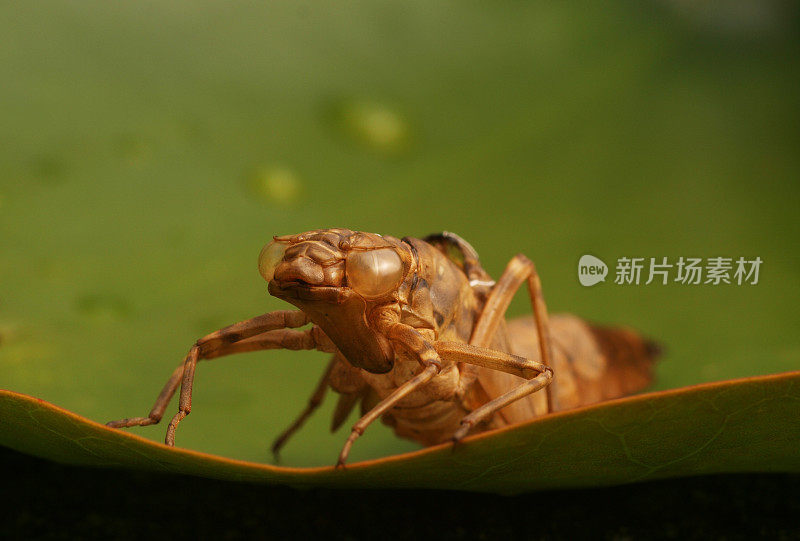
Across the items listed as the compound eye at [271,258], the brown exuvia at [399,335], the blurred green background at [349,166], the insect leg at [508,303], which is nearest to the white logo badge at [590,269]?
the blurred green background at [349,166]

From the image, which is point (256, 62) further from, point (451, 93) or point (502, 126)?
point (502, 126)

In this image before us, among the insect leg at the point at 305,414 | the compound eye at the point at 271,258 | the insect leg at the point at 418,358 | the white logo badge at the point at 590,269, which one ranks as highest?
the white logo badge at the point at 590,269

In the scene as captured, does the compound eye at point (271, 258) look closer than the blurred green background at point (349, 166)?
Yes

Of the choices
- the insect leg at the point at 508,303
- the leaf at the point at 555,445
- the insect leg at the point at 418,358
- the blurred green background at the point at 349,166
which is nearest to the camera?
the leaf at the point at 555,445

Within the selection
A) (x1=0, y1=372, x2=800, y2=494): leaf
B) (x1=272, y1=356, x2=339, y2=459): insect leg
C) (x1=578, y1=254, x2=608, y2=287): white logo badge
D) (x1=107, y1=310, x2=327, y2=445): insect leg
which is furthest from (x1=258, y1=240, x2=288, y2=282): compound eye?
(x1=578, y1=254, x2=608, y2=287): white logo badge

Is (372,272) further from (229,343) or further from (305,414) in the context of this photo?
(305,414)

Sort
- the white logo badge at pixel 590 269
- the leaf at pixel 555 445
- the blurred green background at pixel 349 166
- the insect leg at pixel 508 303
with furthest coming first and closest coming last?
the white logo badge at pixel 590 269, the blurred green background at pixel 349 166, the insect leg at pixel 508 303, the leaf at pixel 555 445

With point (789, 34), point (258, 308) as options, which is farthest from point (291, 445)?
point (789, 34)

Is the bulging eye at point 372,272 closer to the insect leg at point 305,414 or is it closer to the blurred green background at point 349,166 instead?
the insect leg at point 305,414


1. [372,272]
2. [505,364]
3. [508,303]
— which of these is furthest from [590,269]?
[372,272]
